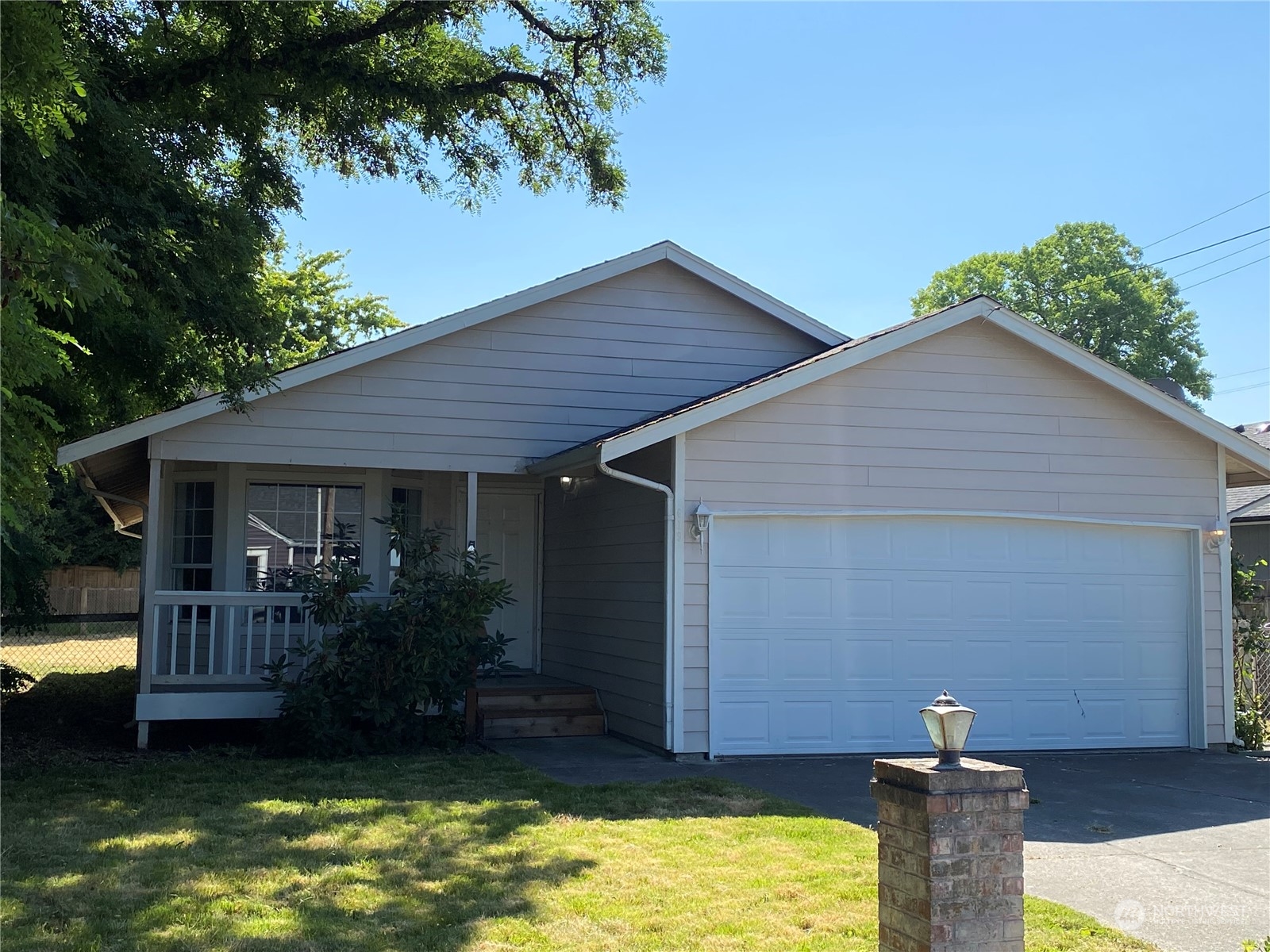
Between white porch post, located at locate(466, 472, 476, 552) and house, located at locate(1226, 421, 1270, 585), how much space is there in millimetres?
17087

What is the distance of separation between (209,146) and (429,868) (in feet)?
25.3

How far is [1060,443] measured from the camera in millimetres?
10766

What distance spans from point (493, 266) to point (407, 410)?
11.6 meters

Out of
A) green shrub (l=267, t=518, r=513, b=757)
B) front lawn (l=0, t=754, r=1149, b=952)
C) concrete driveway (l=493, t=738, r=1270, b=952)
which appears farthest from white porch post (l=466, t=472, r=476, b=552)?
front lawn (l=0, t=754, r=1149, b=952)

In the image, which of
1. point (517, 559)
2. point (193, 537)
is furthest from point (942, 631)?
point (193, 537)

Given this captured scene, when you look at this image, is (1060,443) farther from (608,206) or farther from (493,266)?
(493,266)

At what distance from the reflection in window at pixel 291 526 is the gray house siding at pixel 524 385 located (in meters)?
1.18

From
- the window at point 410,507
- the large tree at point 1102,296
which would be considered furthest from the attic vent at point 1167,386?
the large tree at point 1102,296

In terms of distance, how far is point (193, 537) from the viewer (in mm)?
11766

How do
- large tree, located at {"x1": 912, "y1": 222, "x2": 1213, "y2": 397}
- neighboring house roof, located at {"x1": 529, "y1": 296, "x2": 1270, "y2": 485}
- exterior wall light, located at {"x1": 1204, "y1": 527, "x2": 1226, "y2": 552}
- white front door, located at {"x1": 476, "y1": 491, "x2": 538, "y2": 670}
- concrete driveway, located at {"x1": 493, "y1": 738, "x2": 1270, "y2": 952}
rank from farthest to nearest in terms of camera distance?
large tree, located at {"x1": 912, "y1": 222, "x2": 1213, "y2": 397}
white front door, located at {"x1": 476, "y1": 491, "x2": 538, "y2": 670}
exterior wall light, located at {"x1": 1204, "y1": 527, "x2": 1226, "y2": 552}
neighboring house roof, located at {"x1": 529, "y1": 296, "x2": 1270, "y2": 485}
concrete driveway, located at {"x1": 493, "y1": 738, "x2": 1270, "y2": 952}

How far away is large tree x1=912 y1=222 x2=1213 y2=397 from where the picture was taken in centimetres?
4341

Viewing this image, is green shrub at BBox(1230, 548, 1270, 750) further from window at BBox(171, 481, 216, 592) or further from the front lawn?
window at BBox(171, 481, 216, 592)

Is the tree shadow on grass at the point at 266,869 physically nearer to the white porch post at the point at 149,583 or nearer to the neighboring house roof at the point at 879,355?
the white porch post at the point at 149,583

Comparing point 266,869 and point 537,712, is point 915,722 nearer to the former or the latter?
point 537,712
